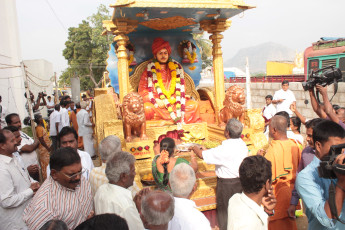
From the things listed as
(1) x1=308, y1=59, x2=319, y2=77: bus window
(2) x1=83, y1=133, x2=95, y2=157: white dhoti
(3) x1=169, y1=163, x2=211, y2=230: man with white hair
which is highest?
(1) x1=308, y1=59, x2=319, y2=77: bus window

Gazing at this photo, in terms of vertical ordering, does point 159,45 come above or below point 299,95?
above

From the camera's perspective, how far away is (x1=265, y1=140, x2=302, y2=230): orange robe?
11.0ft

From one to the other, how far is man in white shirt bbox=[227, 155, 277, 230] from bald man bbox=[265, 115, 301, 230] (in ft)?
3.95

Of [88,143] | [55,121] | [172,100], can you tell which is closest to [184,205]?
[172,100]

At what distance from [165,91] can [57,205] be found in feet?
14.8

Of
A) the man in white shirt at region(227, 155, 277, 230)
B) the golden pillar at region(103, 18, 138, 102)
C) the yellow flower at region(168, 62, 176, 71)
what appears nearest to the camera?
the man in white shirt at region(227, 155, 277, 230)

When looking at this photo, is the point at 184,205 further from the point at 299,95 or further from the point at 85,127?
the point at 299,95

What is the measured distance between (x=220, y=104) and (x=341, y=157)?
15.1 ft

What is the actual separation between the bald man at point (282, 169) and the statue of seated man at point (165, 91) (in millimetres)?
2734

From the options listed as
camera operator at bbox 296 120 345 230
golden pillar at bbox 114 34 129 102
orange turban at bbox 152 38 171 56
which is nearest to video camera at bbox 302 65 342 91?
camera operator at bbox 296 120 345 230

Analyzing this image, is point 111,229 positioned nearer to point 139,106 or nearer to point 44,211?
point 44,211

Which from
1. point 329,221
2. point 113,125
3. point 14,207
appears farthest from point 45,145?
point 329,221

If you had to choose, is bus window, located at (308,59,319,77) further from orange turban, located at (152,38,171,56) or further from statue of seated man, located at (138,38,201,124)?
orange turban, located at (152,38,171,56)

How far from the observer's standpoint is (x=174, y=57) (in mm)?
7328
